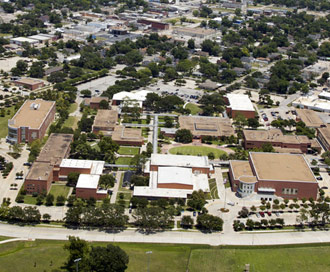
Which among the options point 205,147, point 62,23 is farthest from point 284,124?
point 62,23

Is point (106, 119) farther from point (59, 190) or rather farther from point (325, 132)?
point (325, 132)

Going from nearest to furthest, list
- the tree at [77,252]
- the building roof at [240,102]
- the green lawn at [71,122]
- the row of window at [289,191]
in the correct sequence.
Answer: the tree at [77,252] → the row of window at [289,191] → the green lawn at [71,122] → the building roof at [240,102]

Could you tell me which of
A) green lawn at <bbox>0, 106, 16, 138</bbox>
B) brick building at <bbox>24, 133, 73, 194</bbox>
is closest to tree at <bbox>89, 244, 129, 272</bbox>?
brick building at <bbox>24, 133, 73, 194</bbox>

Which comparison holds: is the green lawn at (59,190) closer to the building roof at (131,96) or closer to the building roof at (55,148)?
the building roof at (55,148)

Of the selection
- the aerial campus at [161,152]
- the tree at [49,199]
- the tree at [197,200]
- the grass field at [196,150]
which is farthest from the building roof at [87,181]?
the grass field at [196,150]

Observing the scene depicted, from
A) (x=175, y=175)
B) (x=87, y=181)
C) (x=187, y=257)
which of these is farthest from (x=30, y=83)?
(x=187, y=257)
